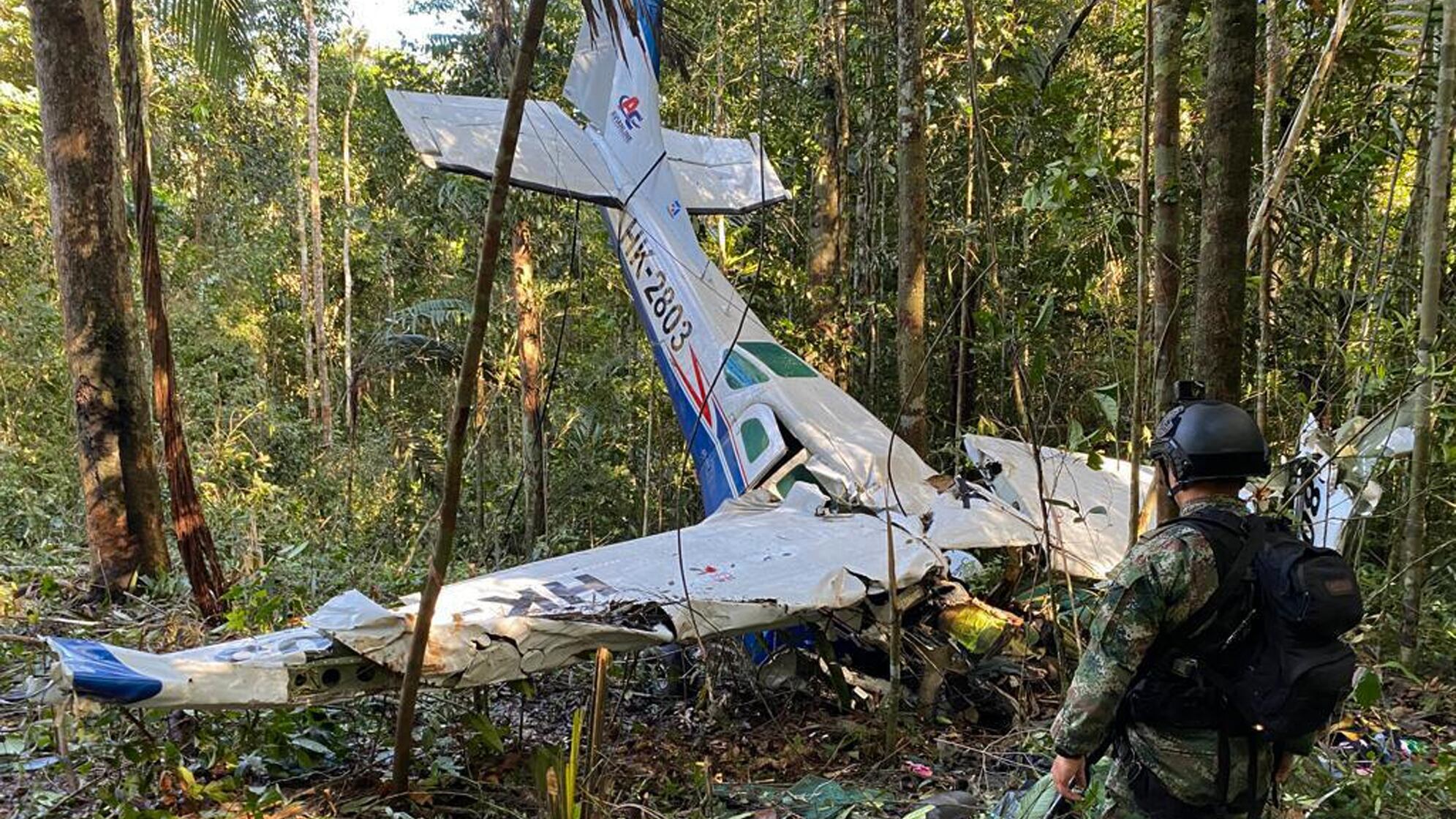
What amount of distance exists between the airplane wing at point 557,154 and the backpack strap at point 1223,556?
4.76 metres

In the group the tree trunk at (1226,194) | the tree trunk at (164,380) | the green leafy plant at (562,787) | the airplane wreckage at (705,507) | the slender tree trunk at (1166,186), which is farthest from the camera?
the tree trunk at (164,380)

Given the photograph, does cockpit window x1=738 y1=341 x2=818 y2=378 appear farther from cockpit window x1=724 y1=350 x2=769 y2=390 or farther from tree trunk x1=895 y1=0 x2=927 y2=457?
tree trunk x1=895 y1=0 x2=927 y2=457

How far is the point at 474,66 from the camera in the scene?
10938 millimetres

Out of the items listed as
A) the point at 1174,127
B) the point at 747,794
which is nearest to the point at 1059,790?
the point at 747,794

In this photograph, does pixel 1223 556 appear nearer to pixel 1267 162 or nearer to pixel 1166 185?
pixel 1166 185

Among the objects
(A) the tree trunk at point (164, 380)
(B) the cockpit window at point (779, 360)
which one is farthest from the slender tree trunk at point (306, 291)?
(B) the cockpit window at point (779, 360)

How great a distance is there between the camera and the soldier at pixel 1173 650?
210 cm

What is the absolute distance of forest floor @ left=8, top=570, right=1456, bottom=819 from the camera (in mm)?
3150

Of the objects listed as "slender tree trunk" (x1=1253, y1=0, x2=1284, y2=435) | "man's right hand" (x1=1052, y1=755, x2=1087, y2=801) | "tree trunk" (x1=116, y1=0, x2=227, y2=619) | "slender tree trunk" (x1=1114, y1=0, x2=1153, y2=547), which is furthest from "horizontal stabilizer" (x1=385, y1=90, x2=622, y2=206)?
"man's right hand" (x1=1052, y1=755, x2=1087, y2=801)

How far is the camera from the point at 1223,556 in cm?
208

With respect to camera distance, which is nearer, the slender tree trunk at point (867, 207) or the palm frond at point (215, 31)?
the palm frond at point (215, 31)

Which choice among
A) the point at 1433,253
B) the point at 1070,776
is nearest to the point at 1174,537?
the point at 1070,776

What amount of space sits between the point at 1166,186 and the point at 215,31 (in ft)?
20.9

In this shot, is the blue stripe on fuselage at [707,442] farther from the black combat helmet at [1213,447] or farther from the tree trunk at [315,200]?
the tree trunk at [315,200]
